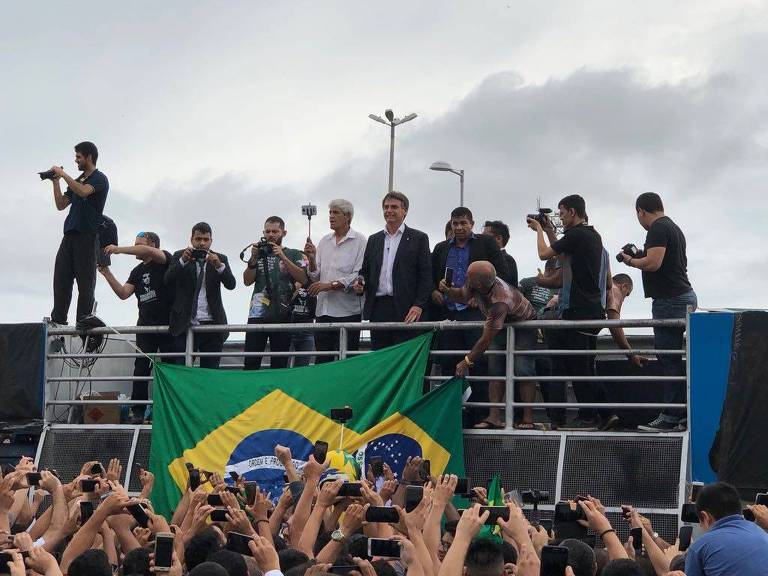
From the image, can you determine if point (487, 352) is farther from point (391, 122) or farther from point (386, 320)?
point (391, 122)

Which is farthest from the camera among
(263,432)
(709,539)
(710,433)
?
(263,432)

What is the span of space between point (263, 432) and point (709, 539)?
6.50m

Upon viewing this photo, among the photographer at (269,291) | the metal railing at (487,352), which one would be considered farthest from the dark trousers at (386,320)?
the photographer at (269,291)

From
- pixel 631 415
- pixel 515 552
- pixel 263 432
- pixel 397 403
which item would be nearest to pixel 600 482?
pixel 631 415

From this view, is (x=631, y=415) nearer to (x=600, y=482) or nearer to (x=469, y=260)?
(x=600, y=482)

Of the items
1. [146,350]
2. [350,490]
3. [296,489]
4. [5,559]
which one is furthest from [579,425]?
[5,559]

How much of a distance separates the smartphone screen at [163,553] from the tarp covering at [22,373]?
8.59m

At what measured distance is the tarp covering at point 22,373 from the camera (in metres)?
13.8

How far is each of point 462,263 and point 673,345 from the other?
2211 mm

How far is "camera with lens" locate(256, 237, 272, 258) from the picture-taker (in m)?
13.4

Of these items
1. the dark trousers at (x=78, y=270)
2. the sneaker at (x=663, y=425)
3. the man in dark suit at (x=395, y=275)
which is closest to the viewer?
the sneaker at (x=663, y=425)

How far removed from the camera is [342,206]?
13.1 metres

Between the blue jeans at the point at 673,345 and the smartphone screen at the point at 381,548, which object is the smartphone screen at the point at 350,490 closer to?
the smartphone screen at the point at 381,548

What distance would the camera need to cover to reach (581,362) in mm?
12055
